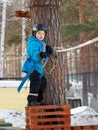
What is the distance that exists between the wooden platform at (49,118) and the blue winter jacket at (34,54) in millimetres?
528

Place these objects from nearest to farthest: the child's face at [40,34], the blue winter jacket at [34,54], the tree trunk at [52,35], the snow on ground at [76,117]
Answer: the blue winter jacket at [34,54] → the child's face at [40,34] → the tree trunk at [52,35] → the snow on ground at [76,117]

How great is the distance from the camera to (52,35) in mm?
6562

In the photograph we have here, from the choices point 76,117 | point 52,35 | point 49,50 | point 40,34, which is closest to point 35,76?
point 49,50

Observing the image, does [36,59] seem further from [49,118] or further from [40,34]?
[49,118]

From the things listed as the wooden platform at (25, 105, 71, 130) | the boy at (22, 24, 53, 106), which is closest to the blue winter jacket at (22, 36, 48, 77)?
the boy at (22, 24, 53, 106)

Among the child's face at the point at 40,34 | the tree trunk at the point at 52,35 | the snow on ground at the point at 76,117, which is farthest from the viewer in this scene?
the snow on ground at the point at 76,117

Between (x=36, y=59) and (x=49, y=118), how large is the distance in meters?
0.87

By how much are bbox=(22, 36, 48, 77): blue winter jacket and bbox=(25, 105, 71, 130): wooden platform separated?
1.73ft

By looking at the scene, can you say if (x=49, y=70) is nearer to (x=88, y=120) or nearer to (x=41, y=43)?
(x=41, y=43)

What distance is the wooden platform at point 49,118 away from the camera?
18.9 ft

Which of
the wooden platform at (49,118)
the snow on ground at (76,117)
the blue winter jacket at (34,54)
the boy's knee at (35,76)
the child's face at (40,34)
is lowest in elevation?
the snow on ground at (76,117)

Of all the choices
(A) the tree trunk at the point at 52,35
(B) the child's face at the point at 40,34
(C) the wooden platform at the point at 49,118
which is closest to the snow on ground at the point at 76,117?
(A) the tree trunk at the point at 52,35

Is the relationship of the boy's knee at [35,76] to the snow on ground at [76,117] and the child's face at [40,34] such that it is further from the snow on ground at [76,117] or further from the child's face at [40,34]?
the snow on ground at [76,117]

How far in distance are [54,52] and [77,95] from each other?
21.2 ft
